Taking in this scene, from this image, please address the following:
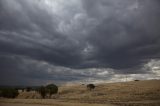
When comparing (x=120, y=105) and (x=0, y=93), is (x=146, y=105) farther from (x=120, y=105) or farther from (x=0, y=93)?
(x=0, y=93)

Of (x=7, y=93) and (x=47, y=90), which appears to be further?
(x=47, y=90)

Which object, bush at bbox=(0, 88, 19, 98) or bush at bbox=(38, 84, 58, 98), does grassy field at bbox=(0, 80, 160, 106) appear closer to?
bush at bbox=(0, 88, 19, 98)

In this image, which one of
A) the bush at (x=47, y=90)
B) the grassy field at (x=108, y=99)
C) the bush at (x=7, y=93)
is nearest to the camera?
the grassy field at (x=108, y=99)

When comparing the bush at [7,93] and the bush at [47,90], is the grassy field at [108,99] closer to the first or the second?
the bush at [7,93]

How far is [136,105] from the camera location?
66.1 m

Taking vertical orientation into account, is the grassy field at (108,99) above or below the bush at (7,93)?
below

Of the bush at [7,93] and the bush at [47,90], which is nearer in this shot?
the bush at [7,93]

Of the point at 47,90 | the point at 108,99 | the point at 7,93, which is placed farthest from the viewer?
the point at 47,90

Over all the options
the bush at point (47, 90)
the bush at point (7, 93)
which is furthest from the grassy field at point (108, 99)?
the bush at point (47, 90)

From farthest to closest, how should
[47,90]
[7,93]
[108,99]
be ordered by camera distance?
[47,90] → [7,93] → [108,99]

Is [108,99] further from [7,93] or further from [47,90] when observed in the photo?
Result: [7,93]

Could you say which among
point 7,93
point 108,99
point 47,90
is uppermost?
point 47,90

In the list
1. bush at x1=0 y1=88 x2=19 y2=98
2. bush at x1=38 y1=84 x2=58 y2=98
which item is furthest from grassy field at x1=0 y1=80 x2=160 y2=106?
bush at x1=38 y1=84 x2=58 y2=98

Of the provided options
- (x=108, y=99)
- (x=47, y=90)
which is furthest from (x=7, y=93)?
(x=108, y=99)
